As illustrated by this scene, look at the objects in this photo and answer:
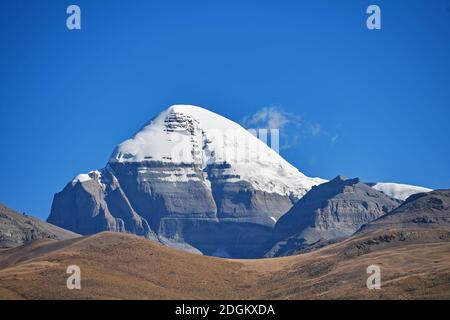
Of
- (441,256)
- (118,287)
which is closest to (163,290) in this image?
(118,287)

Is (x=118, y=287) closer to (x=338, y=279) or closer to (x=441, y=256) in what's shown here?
(x=338, y=279)

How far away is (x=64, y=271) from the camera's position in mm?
185375

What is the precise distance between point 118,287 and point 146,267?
23.3m

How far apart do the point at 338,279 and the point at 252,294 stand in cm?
1614
